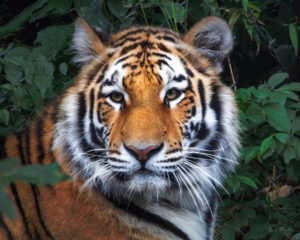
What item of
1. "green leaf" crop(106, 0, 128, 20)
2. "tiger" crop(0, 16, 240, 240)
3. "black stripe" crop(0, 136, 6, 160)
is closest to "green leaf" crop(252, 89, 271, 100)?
"tiger" crop(0, 16, 240, 240)

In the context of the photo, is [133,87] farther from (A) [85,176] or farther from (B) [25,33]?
(B) [25,33]

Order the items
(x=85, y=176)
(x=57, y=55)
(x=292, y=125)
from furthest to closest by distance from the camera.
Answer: (x=57, y=55) < (x=292, y=125) < (x=85, y=176)

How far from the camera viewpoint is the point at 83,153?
2225 mm

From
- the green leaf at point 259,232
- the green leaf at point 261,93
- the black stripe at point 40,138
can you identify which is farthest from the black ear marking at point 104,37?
the green leaf at point 259,232

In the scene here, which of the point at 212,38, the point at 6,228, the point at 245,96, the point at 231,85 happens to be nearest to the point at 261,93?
the point at 245,96

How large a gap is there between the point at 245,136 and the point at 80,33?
117 cm

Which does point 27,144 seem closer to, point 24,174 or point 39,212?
point 39,212

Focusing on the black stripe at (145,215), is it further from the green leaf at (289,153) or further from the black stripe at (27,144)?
the green leaf at (289,153)

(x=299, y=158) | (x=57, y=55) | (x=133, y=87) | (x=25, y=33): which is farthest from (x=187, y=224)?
(x=25, y=33)

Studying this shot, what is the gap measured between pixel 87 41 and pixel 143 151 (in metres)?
0.68

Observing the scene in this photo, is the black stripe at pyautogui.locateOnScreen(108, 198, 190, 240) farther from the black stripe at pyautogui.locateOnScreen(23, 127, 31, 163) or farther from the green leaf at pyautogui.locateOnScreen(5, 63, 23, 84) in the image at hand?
the green leaf at pyautogui.locateOnScreen(5, 63, 23, 84)

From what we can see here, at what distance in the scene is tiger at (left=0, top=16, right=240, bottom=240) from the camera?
80.6 inches

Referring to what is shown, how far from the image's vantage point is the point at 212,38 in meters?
2.38

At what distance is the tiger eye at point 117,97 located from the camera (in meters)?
2.14
